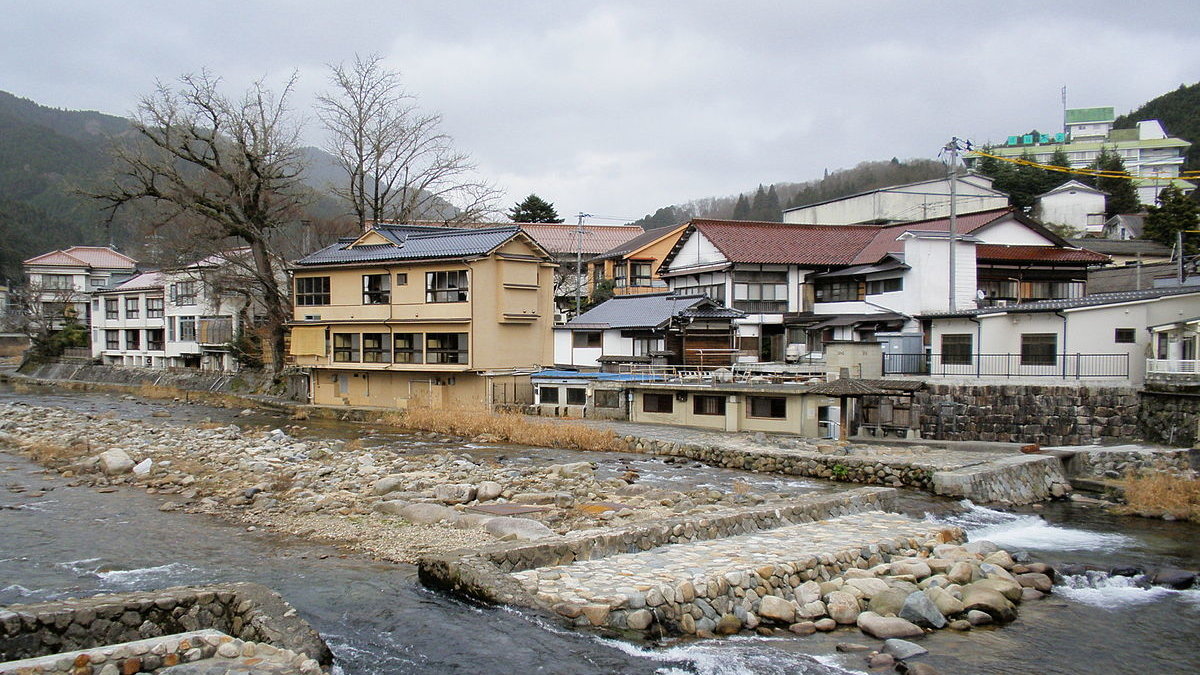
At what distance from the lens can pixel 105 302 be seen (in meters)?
53.8

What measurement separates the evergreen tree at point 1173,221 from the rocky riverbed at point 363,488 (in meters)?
41.5

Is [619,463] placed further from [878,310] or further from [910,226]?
[910,226]

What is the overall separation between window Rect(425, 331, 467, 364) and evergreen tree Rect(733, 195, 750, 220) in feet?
168

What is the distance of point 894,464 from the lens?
19562 mm

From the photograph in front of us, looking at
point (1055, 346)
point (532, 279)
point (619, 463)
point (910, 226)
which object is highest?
point (910, 226)

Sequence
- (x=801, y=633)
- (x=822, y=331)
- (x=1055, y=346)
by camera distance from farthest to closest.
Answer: (x=822, y=331) → (x=1055, y=346) → (x=801, y=633)

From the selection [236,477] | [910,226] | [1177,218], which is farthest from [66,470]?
[1177,218]

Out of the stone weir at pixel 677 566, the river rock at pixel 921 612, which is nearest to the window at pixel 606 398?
the stone weir at pixel 677 566

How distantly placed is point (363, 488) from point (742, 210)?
68593 mm

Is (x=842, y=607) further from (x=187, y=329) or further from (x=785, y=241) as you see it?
(x=187, y=329)

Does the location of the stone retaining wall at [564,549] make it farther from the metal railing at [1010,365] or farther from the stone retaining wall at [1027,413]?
the metal railing at [1010,365]

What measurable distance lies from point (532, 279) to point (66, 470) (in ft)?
61.3

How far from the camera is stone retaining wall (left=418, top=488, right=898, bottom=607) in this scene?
9.80 meters

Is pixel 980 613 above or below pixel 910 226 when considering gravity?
below
